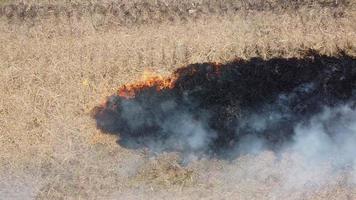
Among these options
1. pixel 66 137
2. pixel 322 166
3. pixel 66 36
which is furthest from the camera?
pixel 66 36

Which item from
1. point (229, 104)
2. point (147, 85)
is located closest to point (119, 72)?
point (147, 85)

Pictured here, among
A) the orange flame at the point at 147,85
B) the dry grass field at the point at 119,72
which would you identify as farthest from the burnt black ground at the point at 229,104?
the dry grass field at the point at 119,72

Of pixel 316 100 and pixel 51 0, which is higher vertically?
pixel 51 0

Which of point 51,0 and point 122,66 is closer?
point 122,66

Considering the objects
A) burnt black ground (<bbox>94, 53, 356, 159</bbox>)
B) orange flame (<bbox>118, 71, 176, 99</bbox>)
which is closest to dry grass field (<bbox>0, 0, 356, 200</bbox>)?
orange flame (<bbox>118, 71, 176, 99</bbox>)

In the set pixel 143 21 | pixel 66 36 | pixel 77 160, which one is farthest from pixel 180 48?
pixel 77 160

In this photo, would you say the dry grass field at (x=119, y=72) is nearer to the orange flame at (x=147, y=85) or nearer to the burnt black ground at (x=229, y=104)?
the orange flame at (x=147, y=85)

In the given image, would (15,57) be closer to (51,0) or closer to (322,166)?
(51,0)

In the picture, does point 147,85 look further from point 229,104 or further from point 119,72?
point 229,104
